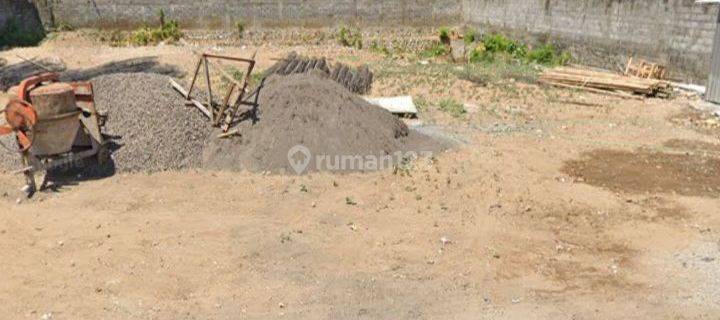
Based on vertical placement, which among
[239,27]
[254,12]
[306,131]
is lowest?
[306,131]

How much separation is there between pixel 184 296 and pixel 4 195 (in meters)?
4.13

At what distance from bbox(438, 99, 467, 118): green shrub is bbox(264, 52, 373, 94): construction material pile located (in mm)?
2174

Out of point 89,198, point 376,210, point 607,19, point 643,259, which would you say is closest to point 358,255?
point 376,210

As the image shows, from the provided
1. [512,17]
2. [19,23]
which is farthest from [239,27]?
[512,17]

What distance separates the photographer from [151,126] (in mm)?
9438

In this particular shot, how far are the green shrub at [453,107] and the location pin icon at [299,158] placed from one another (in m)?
4.31

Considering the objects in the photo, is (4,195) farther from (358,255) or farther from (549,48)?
(549,48)

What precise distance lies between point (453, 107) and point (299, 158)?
16.2 feet

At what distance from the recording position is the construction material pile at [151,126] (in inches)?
360

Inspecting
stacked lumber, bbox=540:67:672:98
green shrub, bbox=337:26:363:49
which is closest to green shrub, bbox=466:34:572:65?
stacked lumber, bbox=540:67:672:98

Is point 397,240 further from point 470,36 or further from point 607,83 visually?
point 470,36

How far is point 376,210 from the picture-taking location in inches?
306

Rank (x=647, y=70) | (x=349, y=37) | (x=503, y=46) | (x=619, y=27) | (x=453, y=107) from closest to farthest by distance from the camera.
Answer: (x=453, y=107), (x=647, y=70), (x=619, y=27), (x=503, y=46), (x=349, y=37)

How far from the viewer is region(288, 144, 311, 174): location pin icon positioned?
8977 mm
